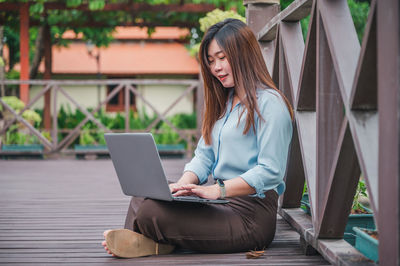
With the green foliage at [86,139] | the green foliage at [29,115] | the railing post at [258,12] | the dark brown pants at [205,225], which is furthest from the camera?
the green foliage at [86,139]

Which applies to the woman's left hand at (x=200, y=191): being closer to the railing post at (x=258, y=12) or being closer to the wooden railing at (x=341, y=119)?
the wooden railing at (x=341, y=119)

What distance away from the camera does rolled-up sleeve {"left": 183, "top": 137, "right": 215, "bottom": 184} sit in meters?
2.46

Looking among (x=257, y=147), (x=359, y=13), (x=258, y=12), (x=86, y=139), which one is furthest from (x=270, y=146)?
(x=359, y=13)

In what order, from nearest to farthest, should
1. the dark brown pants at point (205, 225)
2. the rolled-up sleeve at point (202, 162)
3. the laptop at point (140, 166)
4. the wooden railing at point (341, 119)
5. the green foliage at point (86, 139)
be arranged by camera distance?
the wooden railing at point (341, 119), the laptop at point (140, 166), the dark brown pants at point (205, 225), the rolled-up sleeve at point (202, 162), the green foliage at point (86, 139)

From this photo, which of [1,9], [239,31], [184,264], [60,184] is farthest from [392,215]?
[1,9]

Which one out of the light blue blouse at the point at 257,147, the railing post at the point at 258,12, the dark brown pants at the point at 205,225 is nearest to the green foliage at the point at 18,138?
the railing post at the point at 258,12

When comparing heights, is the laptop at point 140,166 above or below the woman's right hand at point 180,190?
above

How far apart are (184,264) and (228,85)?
0.74m

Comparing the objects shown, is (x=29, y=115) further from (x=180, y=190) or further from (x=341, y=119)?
(x=341, y=119)

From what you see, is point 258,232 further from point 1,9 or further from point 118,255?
point 1,9

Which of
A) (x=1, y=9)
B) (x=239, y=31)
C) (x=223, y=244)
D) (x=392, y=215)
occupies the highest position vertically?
(x=1, y=9)

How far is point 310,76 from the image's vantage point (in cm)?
218

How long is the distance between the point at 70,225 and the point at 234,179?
3.70 ft

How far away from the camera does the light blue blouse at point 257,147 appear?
2.10m
